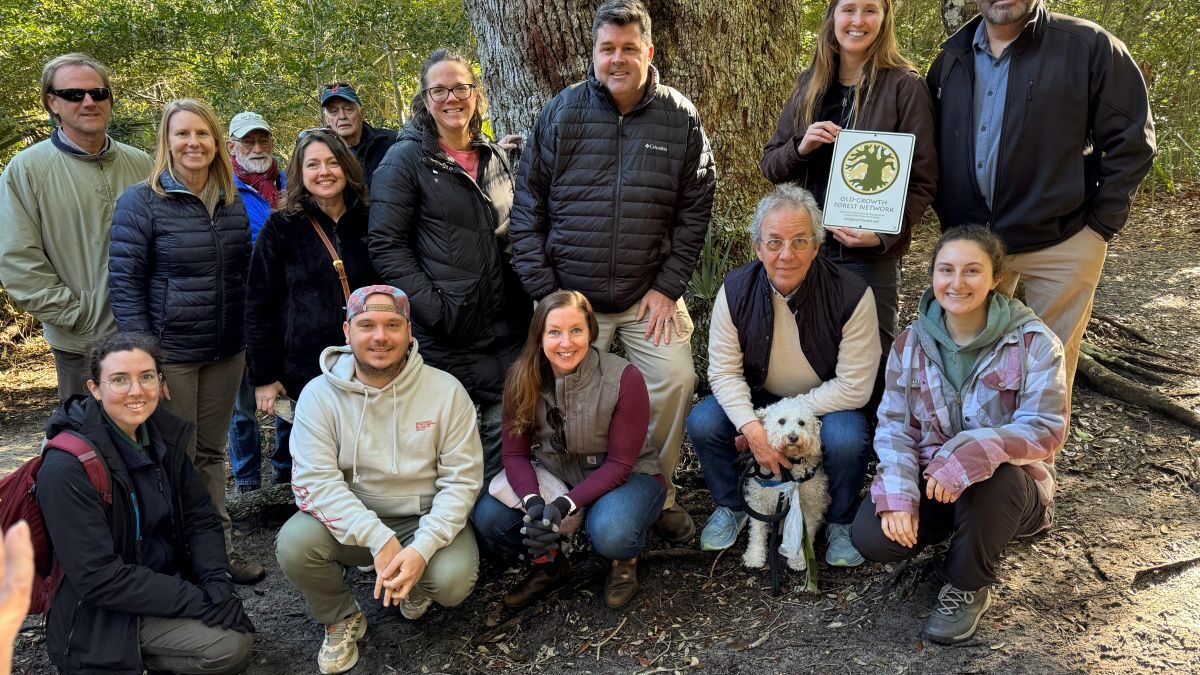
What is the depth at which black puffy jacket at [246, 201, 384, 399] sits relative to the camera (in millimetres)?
4168

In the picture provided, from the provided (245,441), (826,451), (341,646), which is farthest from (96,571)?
(826,451)

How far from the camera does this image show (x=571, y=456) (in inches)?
156

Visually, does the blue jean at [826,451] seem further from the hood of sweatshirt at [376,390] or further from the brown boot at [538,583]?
the hood of sweatshirt at [376,390]

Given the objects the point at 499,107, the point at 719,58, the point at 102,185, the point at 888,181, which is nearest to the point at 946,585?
the point at 888,181

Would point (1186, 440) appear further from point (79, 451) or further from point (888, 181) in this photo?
point (79, 451)

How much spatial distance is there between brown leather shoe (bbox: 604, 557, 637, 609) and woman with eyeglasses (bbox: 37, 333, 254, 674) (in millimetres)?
1649

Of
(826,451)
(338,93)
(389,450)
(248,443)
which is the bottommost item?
(248,443)

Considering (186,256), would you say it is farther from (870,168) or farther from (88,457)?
(870,168)

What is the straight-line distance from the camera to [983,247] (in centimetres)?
331

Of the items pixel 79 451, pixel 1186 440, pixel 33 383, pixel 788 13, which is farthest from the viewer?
pixel 33 383

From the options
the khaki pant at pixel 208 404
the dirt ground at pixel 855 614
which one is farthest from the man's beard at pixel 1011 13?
the khaki pant at pixel 208 404

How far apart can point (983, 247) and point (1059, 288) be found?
823 mm

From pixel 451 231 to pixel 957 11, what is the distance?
13.3 ft

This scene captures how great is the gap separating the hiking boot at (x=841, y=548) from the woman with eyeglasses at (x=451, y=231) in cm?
175
